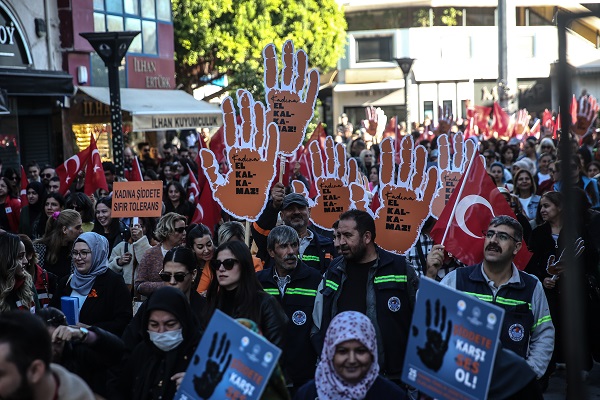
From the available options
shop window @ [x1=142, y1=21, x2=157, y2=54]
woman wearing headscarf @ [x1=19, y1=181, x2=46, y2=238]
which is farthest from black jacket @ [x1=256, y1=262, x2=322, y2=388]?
shop window @ [x1=142, y1=21, x2=157, y2=54]

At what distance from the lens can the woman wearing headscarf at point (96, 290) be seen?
6.09 metres

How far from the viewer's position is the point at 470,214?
25.6 feet

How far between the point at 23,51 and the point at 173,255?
15.2 m

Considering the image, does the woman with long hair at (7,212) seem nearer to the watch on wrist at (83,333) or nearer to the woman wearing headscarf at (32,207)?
the woman wearing headscarf at (32,207)

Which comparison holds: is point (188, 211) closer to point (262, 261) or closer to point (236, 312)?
point (262, 261)

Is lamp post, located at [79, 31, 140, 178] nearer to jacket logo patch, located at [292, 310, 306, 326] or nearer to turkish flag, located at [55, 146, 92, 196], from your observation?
turkish flag, located at [55, 146, 92, 196]

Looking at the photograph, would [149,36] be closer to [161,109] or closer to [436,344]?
[161,109]

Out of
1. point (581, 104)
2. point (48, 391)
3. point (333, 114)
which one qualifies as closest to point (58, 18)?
point (581, 104)

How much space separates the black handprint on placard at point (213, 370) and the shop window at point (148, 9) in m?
22.6

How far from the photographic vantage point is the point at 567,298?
2.94 metres

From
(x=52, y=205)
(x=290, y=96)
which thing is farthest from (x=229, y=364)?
(x=290, y=96)

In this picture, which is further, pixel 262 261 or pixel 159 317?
pixel 262 261

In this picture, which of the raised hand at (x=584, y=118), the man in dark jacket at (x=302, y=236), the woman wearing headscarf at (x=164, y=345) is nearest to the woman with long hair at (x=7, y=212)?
the man in dark jacket at (x=302, y=236)

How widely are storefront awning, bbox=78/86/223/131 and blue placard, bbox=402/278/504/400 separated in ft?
53.9
